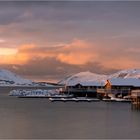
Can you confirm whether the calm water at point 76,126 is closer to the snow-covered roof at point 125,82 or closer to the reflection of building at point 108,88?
the reflection of building at point 108,88

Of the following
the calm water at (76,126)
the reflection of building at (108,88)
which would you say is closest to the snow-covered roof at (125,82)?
the reflection of building at (108,88)

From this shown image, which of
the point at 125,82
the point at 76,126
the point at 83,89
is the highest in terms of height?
the point at 125,82

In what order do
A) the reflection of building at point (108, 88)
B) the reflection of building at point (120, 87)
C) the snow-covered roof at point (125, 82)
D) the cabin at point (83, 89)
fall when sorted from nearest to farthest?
the reflection of building at point (120, 87) → the reflection of building at point (108, 88) → the snow-covered roof at point (125, 82) → the cabin at point (83, 89)

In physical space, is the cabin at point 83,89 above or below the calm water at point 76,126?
above

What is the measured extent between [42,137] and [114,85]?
2090 inches

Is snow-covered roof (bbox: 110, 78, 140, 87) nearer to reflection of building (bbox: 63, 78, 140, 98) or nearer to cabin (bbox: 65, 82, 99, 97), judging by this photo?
reflection of building (bbox: 63, 78, 140, 98)

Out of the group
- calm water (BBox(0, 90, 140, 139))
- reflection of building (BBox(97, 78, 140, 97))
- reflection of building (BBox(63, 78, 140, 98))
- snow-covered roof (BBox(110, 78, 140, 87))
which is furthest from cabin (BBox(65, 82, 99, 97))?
calm water (BBox(0, 90, 140, 139))

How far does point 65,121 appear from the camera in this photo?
1961 inches

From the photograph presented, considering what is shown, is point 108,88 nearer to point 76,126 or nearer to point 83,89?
point 83,89

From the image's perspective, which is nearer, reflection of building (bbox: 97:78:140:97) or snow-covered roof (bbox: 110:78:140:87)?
reflection of building (bbox: 97:78:140:97)

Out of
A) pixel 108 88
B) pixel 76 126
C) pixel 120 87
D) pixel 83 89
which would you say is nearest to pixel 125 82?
pixel 120 87

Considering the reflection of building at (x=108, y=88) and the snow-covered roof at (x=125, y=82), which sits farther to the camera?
the snow-covered roof at (x=125, y=82)

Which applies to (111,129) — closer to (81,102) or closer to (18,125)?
(18,125)

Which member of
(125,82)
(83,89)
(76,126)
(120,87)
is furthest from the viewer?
(83,89)
